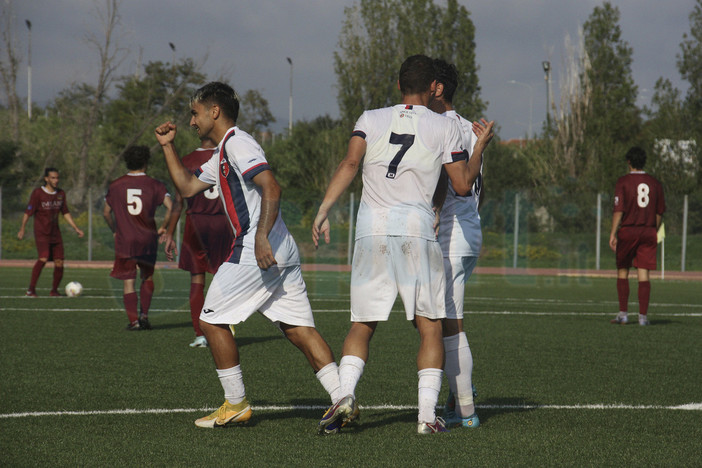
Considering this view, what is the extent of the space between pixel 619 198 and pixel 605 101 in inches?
1118

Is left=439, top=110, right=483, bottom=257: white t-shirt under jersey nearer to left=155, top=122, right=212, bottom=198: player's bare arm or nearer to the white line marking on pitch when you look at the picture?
the white line marking on pitch

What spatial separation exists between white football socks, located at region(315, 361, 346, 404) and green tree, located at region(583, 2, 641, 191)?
31.2 meters

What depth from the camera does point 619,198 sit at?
11297mm

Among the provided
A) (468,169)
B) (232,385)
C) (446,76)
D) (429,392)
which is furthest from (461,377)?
(446,76)

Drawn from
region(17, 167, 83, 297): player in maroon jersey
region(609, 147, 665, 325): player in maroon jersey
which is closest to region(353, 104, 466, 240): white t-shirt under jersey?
region(609, 147, 665, 325): player in maroon jersey

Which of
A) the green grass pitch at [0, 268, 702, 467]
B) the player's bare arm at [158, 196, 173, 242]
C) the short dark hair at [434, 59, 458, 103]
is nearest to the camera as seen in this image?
the green grass pitch at [0, 268, 702, 467]

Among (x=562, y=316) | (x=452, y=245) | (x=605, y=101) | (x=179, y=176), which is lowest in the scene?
(x=562, y=316)

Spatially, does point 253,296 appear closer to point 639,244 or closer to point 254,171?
point 254,171

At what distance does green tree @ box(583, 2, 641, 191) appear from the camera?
36219mm

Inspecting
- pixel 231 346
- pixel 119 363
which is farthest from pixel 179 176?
pixel 119 363

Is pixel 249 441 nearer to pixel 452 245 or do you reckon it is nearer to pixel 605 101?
pixel 452 245

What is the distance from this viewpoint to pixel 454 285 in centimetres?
494

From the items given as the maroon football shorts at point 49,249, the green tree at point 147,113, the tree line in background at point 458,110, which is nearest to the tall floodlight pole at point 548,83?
the tree line in background at point 458,110

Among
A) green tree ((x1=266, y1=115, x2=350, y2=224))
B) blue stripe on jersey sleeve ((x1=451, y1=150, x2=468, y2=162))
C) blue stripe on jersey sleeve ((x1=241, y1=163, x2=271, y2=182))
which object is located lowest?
blue stripe on jersey sleeve ((x1=241, y1=163, x2=271, y2=182))
